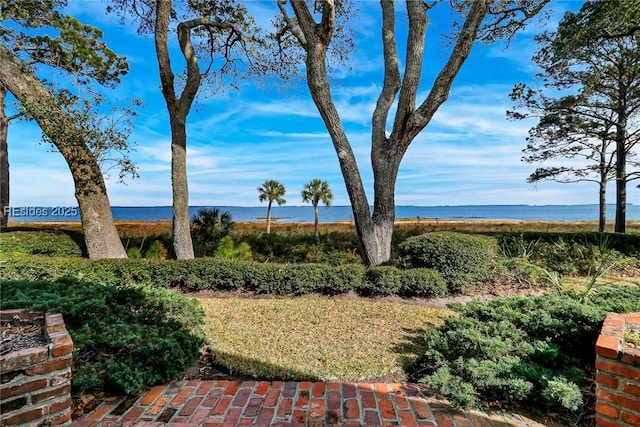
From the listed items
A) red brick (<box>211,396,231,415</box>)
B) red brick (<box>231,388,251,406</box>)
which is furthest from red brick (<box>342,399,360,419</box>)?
red brick (<box>211,396,231,415</box>)

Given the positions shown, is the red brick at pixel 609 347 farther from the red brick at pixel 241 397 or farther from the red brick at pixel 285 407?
the red brick at pixel 241 397

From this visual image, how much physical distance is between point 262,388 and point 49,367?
1337mm

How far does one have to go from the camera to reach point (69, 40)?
7.42 metres

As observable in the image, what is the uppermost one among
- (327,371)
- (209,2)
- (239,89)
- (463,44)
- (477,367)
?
(209,2)

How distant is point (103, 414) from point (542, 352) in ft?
10.9

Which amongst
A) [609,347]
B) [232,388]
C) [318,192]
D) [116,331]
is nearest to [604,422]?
[609,347]

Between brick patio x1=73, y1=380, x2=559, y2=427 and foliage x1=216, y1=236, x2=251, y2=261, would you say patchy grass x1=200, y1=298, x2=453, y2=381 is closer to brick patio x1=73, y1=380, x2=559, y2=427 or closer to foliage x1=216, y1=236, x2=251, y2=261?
brick patio x1=73, y1=380, x2=559, y2=427

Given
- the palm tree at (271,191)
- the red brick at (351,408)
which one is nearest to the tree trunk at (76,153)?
the red brick at (351,408)

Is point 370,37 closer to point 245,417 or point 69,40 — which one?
point 69,40

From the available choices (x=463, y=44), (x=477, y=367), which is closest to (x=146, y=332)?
(x=477, y=367)

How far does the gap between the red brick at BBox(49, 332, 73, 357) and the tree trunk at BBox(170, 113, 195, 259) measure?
5.18 m

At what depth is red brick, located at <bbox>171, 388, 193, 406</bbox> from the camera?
217cm

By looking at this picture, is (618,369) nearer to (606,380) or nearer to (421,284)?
(606,380)

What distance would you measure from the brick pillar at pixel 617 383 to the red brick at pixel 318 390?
1.72m
